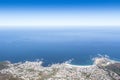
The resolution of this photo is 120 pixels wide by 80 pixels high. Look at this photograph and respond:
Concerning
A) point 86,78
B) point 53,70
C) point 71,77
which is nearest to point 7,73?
point 53,70

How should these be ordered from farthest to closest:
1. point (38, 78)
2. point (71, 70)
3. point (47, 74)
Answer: point (71, 70) < point (47, 74) < point (38, 78)

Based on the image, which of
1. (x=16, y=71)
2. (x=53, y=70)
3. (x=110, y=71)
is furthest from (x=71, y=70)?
(x=16, y=71)

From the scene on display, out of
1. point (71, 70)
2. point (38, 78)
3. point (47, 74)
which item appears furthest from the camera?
point (71, 70)

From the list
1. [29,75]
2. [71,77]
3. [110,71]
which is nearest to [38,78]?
[29,75]

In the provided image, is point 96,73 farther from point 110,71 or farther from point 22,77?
point 22,77

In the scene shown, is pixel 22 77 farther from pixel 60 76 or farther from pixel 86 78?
pixel 86 78

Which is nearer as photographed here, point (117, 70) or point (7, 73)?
point (7, 73)

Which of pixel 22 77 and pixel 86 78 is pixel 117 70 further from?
pixel 22 77
